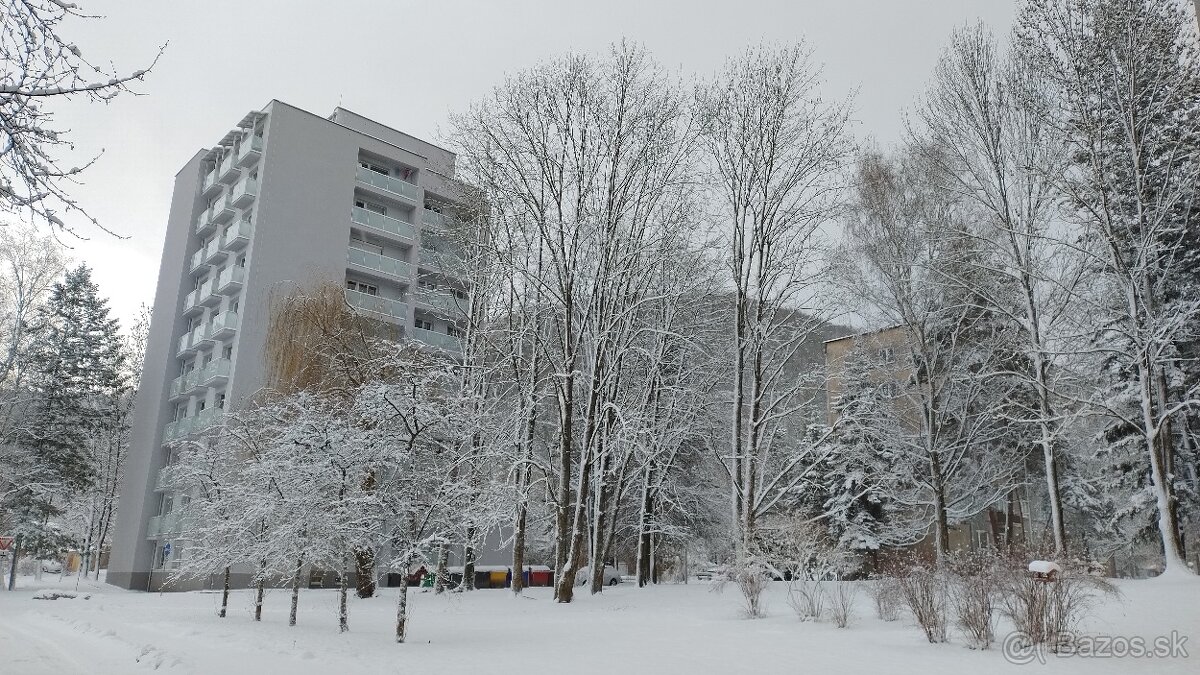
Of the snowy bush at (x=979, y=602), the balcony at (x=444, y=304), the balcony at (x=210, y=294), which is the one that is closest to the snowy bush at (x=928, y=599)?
the snowy bush at (x=979, y=602)

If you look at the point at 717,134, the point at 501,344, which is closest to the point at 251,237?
the point at 501,344

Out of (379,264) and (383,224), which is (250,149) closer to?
(383,224)

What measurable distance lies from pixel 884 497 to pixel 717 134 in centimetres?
1651

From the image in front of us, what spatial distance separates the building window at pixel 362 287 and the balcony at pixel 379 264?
126cm

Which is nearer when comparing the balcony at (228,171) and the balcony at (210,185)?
the balcony at (228,171)

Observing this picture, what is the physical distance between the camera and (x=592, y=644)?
11.4 m

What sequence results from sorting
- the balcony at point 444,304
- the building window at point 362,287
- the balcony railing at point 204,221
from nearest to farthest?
the balcony at point 444,304
the building window at point 362,287
the balcony railing at point 204,221

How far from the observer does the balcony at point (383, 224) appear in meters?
38.1

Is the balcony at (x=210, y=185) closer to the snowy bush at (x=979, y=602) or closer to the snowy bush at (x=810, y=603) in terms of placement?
the snowy bush at (x=810, y=603)

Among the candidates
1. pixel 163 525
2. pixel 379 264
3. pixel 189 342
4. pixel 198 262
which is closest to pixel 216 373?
pixel 189 342

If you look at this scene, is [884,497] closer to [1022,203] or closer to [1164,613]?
[1022,203]

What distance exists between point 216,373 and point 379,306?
12.7m

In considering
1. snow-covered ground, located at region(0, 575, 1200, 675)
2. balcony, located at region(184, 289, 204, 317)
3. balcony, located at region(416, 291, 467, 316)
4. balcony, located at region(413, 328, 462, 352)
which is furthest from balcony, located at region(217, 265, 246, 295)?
snow-covered ground, located at region(0, 575, 1200, 675)

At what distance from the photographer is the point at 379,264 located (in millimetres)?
37969
